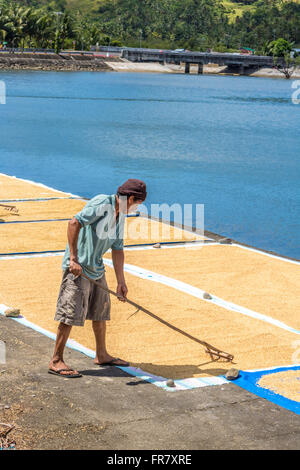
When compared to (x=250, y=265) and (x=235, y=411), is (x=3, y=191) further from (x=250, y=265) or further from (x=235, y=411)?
(x=235, y=411)

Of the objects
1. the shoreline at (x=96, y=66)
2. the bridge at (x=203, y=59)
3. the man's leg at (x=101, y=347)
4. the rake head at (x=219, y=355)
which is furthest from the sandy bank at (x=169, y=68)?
the man's leg at (x=101, y=347)

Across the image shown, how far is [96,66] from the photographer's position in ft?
503

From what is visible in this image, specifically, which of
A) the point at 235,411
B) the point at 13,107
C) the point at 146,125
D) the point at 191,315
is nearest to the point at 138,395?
the point at 235,411

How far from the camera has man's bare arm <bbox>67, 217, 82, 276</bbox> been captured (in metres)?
6.14

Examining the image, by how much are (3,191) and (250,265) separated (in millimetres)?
7638

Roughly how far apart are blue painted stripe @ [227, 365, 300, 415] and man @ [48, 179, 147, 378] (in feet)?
4.24

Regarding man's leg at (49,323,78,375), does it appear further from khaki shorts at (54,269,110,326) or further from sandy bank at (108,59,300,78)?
sandy bank at (108,59,300,78)

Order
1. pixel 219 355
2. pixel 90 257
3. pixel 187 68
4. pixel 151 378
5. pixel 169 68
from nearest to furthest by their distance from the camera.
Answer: pixel 90 257 < pixel 151 378 < pixel 219 355 < pixel 187 68 < pixel 169 68

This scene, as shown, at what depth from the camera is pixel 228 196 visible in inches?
938

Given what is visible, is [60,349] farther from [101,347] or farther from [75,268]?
[75,268]

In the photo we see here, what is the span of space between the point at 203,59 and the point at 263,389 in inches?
6610

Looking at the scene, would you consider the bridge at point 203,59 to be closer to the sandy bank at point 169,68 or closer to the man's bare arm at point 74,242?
the sandy bank at point 169,68

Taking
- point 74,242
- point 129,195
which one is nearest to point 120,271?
point 74,242

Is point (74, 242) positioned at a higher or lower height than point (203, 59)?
higher
